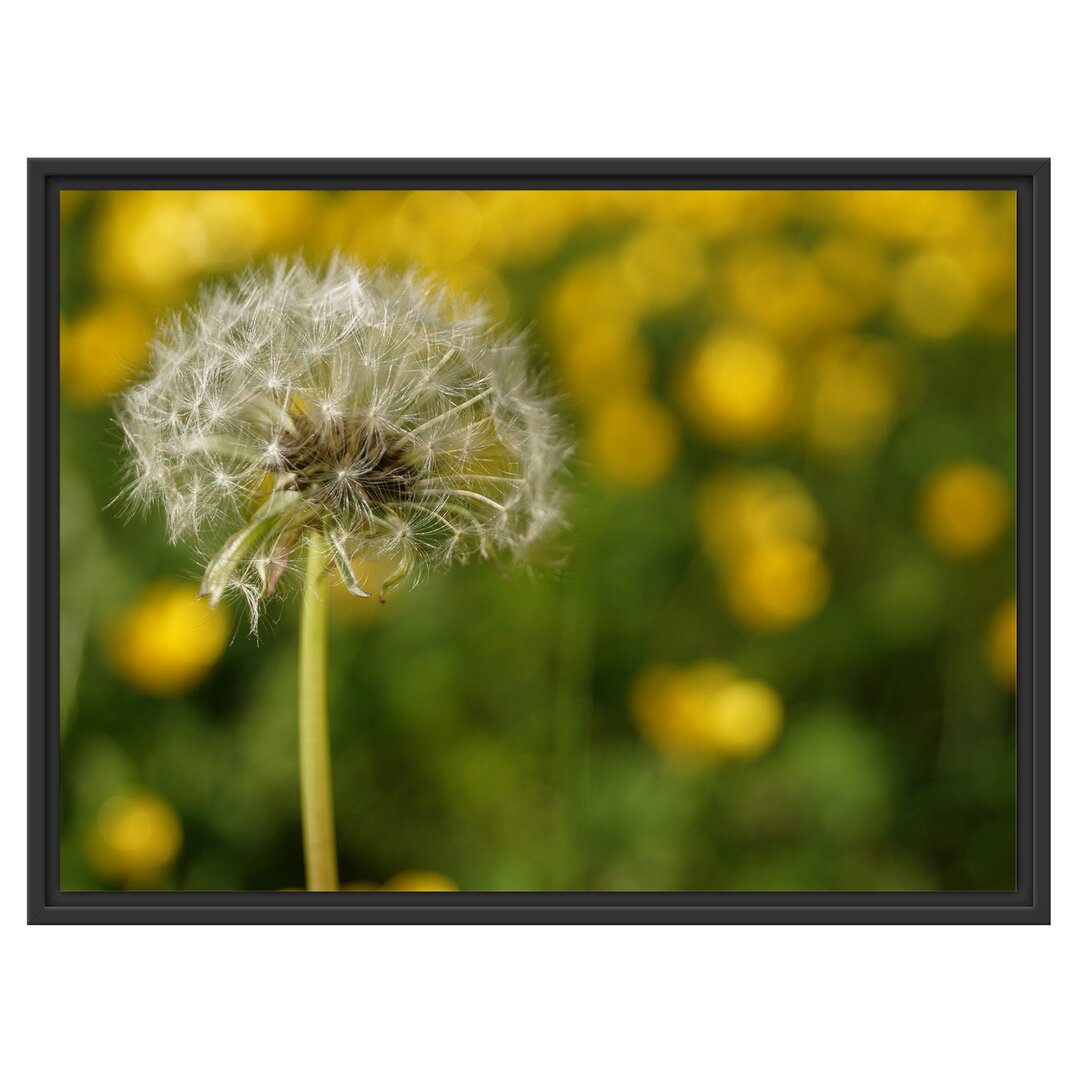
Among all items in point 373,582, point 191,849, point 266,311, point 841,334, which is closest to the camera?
point 266,311

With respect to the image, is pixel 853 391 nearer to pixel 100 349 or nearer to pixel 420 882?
pixel 420 882

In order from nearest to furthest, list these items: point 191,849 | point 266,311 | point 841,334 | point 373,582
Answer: point 266,311 < point 373,582 < point 191,849 < point 841,334

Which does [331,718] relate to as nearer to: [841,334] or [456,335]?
[456,335]

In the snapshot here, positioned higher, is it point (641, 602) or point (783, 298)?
point (783, 298)

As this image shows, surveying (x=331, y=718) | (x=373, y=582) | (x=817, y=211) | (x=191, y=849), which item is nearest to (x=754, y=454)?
(x=817, y=211)

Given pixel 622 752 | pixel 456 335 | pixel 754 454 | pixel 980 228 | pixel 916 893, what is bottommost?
pixel 916 893

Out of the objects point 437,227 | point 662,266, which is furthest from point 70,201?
point 662,266

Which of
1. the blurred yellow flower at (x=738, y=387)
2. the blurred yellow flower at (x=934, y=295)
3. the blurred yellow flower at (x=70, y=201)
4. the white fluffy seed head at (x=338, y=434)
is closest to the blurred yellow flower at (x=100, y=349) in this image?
the blurred yellow flower at (x=70, y=201)
